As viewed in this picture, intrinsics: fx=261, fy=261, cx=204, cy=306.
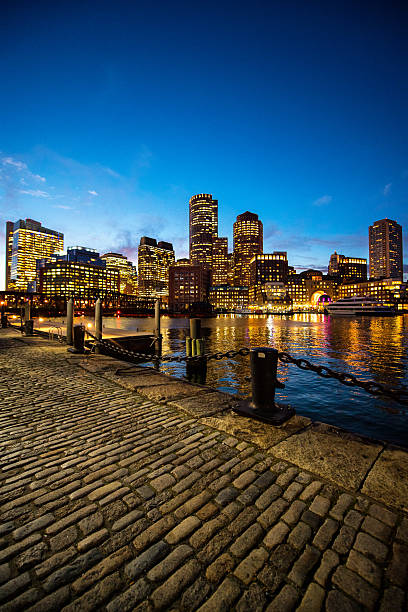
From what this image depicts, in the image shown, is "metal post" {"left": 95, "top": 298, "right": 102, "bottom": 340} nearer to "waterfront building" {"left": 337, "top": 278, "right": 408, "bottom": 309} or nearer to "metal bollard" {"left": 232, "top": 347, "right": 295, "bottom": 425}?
"metal bollard" {"left": 232, "top": 347, "right": 295, "bottom": 425}

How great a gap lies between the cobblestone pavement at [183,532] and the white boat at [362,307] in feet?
428

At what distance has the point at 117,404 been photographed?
5543mm

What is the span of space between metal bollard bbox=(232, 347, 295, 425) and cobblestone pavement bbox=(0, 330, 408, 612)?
84cm

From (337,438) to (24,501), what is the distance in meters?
3.93

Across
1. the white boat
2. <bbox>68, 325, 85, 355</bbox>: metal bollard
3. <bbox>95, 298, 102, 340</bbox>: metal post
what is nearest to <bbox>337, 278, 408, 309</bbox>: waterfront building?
the white boat

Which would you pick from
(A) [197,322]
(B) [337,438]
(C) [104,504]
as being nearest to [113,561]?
(C) [104,504]

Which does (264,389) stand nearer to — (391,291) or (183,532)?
(183,532)

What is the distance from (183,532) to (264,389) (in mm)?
2713

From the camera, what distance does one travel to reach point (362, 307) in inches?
4574

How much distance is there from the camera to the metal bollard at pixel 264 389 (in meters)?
4.52

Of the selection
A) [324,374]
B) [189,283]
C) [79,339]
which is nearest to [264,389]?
[324,374]

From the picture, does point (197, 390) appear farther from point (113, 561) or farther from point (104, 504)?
point (113, 561)

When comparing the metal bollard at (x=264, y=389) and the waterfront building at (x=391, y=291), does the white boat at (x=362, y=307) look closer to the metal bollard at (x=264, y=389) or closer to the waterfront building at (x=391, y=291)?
the waterfront building at (x=391, y=291)

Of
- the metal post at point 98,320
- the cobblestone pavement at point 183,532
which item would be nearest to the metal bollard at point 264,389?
the cobblestone pavement at point 183,532
